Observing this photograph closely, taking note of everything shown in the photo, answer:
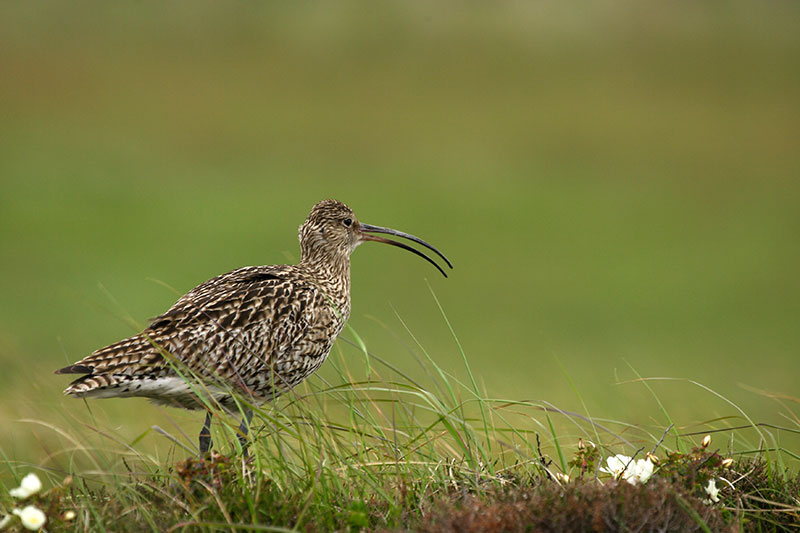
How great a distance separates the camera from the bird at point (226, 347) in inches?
236

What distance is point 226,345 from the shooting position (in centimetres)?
628

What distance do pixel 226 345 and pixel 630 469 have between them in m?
2.61

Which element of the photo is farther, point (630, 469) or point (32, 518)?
point (630, 469)

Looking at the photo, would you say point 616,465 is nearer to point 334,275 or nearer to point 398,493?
point 398,493

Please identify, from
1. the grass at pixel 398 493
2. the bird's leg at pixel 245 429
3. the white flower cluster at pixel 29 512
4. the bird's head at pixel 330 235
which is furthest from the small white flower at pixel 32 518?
the bird's head at pixel 330 235

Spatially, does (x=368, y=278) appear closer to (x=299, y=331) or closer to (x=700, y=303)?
(x=700, y=303)

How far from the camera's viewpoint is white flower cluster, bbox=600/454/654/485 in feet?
15.5

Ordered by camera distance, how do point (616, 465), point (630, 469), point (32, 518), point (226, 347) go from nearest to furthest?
point (32, 518) → point (630, 469) → point (616, 465) → point (226, 347)

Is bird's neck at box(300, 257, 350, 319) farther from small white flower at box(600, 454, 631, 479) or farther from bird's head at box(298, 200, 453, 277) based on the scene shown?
small white flower at box(600, 454, 631, 479)

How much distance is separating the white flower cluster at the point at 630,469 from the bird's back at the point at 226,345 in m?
1.85

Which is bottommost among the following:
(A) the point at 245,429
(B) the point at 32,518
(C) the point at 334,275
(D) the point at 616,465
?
(B) the point at 32,518

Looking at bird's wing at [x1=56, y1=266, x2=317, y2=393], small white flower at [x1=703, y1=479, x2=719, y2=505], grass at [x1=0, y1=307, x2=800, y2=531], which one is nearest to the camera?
grass at [x1=0, y1=307, x2=800, y2=531]

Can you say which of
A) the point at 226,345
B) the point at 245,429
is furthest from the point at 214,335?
the point at 245,429

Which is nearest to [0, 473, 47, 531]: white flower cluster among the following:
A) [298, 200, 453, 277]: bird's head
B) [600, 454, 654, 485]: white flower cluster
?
[600, 454, 654, 485]: white flower cluster
